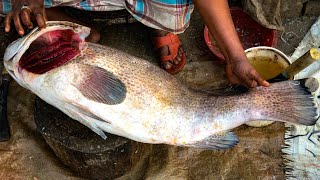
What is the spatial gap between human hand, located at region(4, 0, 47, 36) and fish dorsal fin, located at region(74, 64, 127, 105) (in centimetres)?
30

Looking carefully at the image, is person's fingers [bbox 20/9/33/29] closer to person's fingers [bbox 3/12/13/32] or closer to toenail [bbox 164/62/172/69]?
person's fingers [bbox 3/12/13/32]

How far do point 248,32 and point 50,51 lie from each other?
5.96 feet

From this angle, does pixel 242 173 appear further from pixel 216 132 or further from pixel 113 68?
pixel 113 68

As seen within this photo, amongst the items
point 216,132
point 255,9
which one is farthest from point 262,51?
point 216,132

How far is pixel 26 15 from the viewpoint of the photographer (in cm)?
212

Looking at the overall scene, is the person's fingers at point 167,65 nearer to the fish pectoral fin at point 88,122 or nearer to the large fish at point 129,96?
the large fish at point 129,96

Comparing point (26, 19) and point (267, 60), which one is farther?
point (267, 60)

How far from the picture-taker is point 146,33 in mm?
3484

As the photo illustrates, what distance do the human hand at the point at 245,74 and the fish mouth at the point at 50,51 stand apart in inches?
31.9

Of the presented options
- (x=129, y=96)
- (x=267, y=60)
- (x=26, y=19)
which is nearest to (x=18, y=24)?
(x=26, y=19)

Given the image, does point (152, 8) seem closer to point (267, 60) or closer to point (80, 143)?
point (267, 60)

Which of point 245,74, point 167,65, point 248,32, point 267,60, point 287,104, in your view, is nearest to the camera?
point 287,104

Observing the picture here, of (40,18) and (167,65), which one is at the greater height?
(40,18)

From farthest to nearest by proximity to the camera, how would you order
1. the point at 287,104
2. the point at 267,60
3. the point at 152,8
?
the point at 267,60 < the point at 152,8 < the point at 287,104
